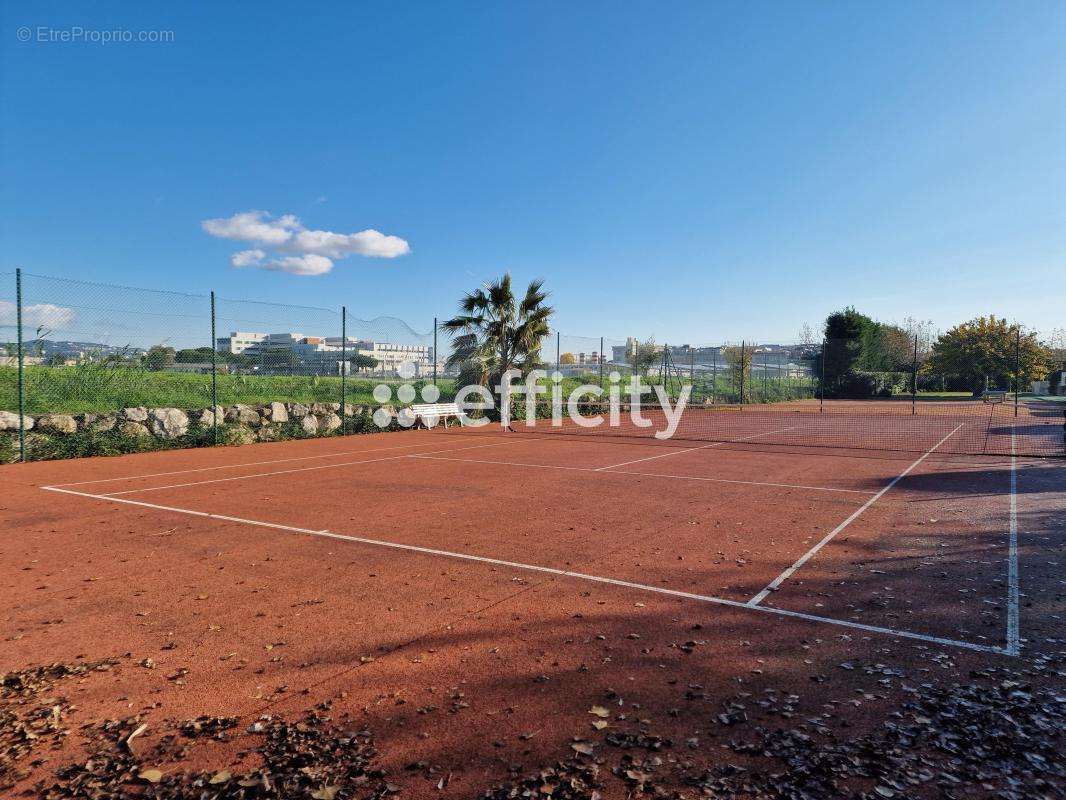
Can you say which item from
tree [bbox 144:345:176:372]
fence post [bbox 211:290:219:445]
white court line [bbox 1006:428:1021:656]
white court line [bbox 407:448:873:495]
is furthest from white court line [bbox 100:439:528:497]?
white court line [bbox 1006:428:1021:656]

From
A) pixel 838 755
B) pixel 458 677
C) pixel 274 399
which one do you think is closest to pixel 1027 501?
pixel 838 755

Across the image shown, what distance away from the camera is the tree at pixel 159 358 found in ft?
45.4

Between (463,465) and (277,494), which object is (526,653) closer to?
(277,494)

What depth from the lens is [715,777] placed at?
265cm

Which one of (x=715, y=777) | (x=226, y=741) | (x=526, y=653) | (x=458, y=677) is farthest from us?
(x=526, y=653)

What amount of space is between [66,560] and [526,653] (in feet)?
14.8

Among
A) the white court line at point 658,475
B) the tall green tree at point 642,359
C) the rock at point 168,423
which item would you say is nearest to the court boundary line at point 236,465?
the white court line at point 658,475

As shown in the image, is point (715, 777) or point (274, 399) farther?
point (274, 399)

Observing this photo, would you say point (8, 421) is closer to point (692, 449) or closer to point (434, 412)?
point (434, 412)

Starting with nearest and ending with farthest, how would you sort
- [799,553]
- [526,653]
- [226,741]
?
[226,741] → [526,653] → [799,553]

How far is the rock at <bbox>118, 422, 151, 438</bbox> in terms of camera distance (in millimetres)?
13336

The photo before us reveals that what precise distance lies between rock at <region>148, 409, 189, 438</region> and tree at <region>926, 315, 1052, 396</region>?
4749 centimetres

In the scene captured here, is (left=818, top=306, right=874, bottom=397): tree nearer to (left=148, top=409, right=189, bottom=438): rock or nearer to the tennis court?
the tennis court

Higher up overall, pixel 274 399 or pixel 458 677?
pixel 274 399
